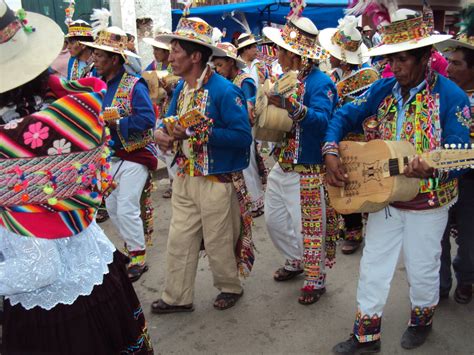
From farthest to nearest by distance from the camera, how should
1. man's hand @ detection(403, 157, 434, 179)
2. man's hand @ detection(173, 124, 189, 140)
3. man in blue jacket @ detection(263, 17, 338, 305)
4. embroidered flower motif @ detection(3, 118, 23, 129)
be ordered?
man in blue jacket @ detection(263, 17, 338, 305)
man's hand @ detection(173, 124, 189, 140)
man's hand @ detection(403, 157, 434, 179)
embroidered flower motif @ detection(3, 118, 23, 129)

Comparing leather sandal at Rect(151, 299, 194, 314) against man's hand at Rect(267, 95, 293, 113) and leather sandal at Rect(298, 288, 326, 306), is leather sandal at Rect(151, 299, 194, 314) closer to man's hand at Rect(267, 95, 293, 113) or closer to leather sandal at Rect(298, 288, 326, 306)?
leather sandal at Rect(298, 288, 326, 306)

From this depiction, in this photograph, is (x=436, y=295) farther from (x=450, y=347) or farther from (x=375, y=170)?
(x=375, y=170)

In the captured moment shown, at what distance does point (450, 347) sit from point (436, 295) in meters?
0.48

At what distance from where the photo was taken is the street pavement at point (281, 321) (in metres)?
3.36

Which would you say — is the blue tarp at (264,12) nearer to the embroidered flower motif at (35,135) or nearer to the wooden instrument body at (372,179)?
the wooden instrument body at (372,179)

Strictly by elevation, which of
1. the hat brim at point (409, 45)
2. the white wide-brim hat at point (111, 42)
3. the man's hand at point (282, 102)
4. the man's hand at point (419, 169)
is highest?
the white wide-brim hat at point (111, 42)

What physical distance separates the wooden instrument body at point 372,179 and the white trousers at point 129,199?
1.91 m

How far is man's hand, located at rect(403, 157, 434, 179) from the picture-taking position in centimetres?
256

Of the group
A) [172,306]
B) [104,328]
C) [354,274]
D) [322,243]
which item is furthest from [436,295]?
[104,328]

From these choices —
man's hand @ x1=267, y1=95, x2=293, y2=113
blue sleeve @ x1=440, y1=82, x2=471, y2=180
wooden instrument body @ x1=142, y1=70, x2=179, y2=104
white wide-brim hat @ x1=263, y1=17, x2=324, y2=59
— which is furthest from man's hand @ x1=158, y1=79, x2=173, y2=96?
blue sleeve @ x1=440, y1=82, x2=471, y2=180

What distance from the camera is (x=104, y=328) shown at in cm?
198

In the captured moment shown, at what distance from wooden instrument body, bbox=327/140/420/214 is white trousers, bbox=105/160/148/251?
6.27ft

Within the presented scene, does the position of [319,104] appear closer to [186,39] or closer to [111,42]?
[186,39]

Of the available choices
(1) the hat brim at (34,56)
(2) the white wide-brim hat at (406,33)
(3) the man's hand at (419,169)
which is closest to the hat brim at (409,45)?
(2) the white wide-brim hat at (406,33)
